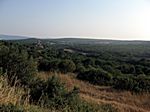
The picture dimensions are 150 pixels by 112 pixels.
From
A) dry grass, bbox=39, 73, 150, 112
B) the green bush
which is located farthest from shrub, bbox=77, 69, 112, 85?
the green bush

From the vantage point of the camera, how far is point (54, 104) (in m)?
7.62

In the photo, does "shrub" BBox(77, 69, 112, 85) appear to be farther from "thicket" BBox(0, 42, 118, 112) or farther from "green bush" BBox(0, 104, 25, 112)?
"green bush" BBox(0, 104, 25, 112)

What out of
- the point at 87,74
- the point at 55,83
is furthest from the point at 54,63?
the point at 55,83

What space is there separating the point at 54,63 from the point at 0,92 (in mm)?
18997

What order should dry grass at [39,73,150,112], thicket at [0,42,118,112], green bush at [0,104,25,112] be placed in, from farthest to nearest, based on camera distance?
1. dry grass at [39,73,150,112]
2. thicket at [0,42,118,112]
3. green bush at [0,104,25,112]

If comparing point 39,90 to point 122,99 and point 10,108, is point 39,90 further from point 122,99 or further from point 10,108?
point 122,99

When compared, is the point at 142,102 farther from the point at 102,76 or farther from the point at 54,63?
the point at 54,63

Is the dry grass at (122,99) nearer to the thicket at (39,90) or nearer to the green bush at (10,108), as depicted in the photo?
the thicket at (39,90)

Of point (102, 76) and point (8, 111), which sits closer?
point (8, 111)

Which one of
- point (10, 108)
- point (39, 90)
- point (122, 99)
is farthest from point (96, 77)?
point (10, 108)

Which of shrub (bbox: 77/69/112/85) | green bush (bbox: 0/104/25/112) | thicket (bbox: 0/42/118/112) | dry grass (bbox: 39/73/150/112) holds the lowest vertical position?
shrub (bbox: 77/69/112/85)

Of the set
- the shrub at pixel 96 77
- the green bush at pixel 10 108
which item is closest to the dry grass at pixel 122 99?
the shrub at pixel 96 77

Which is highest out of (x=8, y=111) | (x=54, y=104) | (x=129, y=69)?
(x=8, y=111)

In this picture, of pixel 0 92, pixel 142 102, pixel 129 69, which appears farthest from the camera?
pixel 129 69
